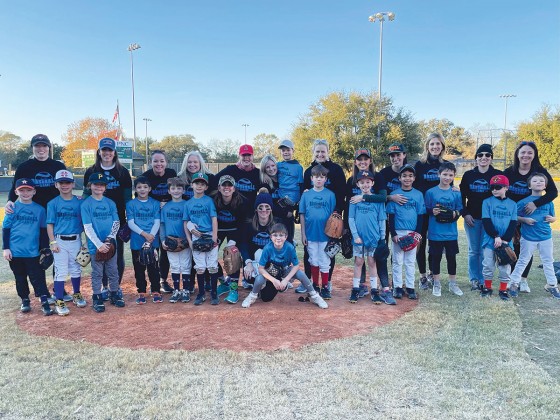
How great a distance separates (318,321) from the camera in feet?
13.8

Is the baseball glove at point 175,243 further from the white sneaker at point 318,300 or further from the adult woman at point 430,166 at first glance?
the adult woman at point 430,166

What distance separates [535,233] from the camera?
507 cm

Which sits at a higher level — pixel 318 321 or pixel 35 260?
pixel 35 260

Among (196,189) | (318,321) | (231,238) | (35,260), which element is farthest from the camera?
(231,238)

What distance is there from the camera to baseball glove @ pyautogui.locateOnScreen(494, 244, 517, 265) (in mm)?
4828

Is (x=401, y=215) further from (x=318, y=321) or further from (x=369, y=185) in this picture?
(x=318, y=321)

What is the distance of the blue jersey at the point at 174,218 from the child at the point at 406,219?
8.35 feet

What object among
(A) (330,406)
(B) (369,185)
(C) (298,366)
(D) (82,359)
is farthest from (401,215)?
(D) (82,359)

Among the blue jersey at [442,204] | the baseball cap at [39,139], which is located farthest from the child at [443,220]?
Answer: the baseball cap at [39,139]

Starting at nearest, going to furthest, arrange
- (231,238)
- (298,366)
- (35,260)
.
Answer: (298,366), (35,260), (231,238)

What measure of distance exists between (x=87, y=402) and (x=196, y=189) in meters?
2.65

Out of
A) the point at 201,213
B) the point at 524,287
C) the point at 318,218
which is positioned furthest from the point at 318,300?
the point at 524,287

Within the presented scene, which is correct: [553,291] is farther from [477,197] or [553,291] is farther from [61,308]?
[61,308]

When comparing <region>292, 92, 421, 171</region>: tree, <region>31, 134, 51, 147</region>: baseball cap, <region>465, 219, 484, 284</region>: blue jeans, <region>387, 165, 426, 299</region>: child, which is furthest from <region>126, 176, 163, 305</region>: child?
<region>292, 92, 421, 171</region>: tree
